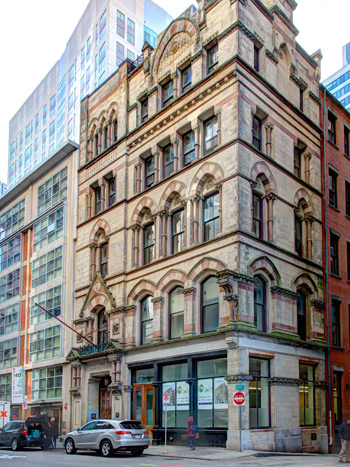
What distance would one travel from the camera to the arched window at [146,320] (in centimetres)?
3249

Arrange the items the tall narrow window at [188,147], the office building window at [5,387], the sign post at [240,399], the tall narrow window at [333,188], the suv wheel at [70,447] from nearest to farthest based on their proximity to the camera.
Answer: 1. the sign post at [240,399]
2. the suv wheel at [70,447]
3. the tall narrow window at [188,147]
4. the tall narrow window at [333,188]
5. the office building window at [5,387]

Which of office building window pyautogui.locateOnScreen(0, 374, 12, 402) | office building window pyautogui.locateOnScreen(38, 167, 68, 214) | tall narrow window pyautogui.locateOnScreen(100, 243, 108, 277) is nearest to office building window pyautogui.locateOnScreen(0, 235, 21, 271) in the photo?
office building window pyautogui.locateOnScreen(38, 167, 68, 214)

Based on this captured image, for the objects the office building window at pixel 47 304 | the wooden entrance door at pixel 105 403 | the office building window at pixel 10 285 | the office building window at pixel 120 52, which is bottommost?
the wooden entrance door at pixel 105 403

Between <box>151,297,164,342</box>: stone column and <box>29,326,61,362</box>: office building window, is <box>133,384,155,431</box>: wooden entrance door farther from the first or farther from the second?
<box>29,326,61,362</box>: office building window

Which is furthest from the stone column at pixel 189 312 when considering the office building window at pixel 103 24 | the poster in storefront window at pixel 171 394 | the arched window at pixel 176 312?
the office building window at pixel 103 24

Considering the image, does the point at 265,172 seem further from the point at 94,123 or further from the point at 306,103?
the point at 94,123

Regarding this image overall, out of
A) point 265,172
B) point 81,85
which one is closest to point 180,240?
point 265,172

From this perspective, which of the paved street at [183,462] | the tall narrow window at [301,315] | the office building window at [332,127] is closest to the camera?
the paved street at [183,462]

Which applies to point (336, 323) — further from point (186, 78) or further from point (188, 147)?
point (186, 78)

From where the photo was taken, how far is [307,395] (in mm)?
30328

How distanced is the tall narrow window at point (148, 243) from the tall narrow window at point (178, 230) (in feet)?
6.82

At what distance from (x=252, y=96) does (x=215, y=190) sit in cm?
532

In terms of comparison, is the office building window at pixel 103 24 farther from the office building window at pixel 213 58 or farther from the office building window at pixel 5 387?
the office building window at pixel 213 58

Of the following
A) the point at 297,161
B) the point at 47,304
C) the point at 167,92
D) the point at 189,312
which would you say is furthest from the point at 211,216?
the point at 47,304
